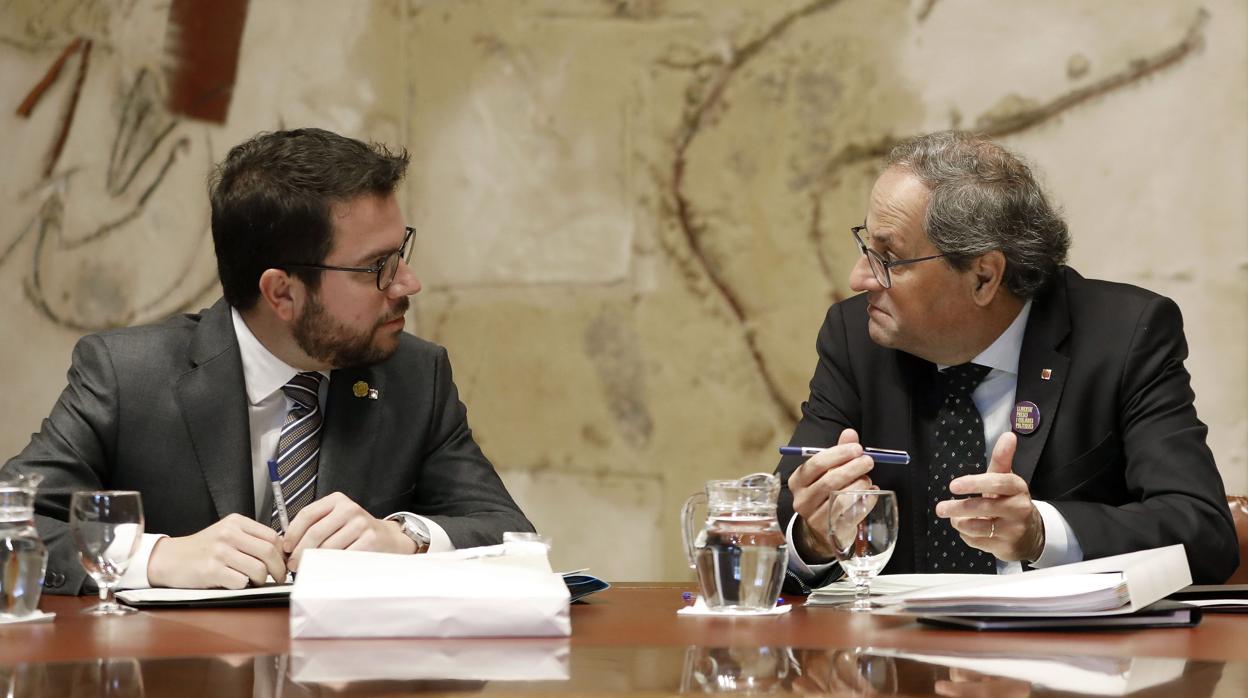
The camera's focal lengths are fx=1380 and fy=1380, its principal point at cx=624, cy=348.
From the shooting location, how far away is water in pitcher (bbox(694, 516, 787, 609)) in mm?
1638

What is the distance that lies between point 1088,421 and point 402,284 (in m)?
1.25

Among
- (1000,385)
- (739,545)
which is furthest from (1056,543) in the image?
(739,545)

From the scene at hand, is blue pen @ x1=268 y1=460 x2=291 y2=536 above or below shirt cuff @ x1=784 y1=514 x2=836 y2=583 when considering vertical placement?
above

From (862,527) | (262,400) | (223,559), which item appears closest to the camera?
(862,527)

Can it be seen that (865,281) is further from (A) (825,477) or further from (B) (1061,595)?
(B) (1061,595)

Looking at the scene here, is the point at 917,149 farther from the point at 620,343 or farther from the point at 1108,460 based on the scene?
the point at 620,343

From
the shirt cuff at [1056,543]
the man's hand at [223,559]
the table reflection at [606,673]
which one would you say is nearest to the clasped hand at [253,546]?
the man's hand at [223,559]

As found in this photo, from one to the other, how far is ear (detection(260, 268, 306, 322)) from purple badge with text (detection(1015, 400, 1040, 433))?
1294mm

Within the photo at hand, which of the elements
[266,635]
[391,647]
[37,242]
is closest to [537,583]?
[391,647]

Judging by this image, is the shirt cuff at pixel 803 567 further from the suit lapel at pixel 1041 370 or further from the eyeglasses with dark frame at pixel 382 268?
the eyeglasses with dark frame at pixel 382 268

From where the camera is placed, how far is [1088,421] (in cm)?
243

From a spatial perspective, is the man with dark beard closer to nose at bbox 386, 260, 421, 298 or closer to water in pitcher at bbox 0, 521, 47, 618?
nose at bbox 386, 260, 421, 298

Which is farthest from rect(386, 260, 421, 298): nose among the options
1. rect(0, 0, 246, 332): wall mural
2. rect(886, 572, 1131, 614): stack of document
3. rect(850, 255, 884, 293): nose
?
rect(0, 0, 246, 332): wall mural

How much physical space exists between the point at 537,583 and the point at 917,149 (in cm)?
146
